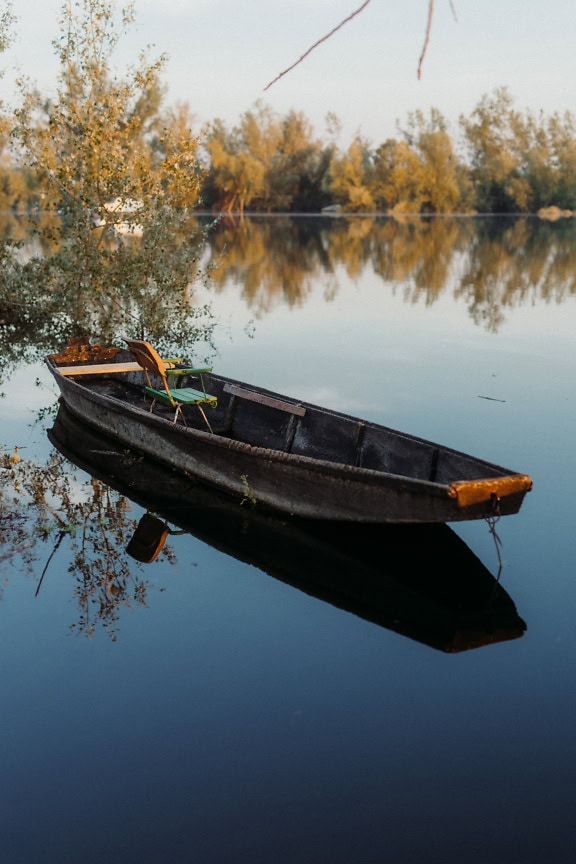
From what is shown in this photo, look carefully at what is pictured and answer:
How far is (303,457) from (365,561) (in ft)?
3.66

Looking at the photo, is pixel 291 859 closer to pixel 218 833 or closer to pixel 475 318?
pixel 218 833

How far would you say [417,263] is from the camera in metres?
39.7

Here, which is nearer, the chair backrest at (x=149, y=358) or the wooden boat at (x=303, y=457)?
the wooden boat at (x=303, y=457)

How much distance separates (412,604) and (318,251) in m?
39.9

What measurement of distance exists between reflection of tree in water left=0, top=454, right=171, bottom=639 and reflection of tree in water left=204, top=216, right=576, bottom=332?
9.99 meters

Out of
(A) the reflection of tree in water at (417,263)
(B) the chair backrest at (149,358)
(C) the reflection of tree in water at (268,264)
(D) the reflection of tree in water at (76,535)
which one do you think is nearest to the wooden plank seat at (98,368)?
(B) the chair backrest at (149,358)

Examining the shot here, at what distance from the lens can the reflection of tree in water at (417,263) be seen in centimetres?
2834

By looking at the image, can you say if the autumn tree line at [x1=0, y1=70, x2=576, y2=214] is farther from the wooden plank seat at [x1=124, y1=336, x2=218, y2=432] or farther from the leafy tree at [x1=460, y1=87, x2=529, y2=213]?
the wooden plank seat at [x1=124, y1=336, x2=218, y2=432]

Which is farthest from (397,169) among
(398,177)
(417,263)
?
(417,263)

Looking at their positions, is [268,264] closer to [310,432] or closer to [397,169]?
[310,432]

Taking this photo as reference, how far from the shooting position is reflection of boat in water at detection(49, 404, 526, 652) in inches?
280

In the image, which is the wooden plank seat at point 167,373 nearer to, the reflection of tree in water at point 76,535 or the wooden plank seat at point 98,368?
the reflection of tree in water at point 76,535

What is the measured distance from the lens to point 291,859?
451 cm

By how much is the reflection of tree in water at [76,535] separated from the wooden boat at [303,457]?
3.07 ft
